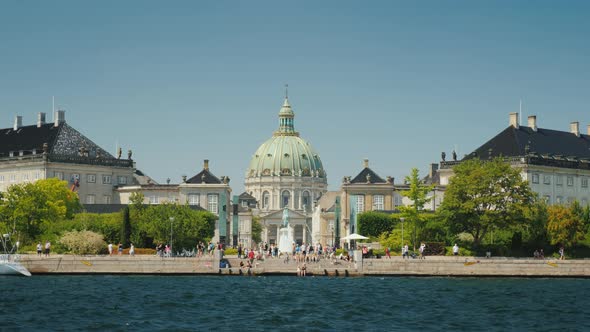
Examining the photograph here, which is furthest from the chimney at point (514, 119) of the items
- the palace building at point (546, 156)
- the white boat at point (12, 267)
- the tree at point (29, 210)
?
the white boat at point (12, 267)

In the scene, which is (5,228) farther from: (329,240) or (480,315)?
(329,240)

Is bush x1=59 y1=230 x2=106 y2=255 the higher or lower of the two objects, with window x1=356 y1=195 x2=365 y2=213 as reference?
lower

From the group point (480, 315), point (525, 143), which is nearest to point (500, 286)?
point (480, 315)

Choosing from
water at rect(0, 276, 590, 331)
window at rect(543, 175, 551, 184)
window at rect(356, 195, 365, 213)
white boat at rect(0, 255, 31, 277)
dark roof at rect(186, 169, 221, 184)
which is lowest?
water at rect(0, 276, 590, 331)

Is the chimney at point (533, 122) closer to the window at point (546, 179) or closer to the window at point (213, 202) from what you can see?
the window at point (546, 179)

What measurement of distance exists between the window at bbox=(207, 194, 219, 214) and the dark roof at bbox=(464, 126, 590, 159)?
111ft

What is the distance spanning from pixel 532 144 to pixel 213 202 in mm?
42020

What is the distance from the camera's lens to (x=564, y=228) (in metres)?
101

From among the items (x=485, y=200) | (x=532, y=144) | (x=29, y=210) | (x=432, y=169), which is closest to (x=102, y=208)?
(x=29, y=210)

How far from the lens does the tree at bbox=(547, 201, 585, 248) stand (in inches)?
3969

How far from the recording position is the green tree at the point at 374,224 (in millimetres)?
127750

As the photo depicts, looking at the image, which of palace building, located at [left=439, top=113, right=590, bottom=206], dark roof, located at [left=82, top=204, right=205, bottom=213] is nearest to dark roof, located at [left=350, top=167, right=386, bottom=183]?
palace building, located at [left=439, top=113, right=590, bottom=206]

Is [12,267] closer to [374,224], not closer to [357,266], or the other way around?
[357,266]

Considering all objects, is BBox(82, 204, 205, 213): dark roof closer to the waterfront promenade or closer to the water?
the waterfront promenade
